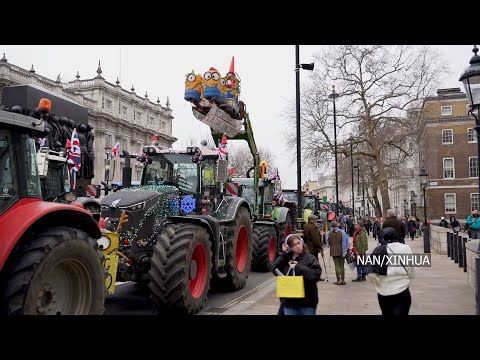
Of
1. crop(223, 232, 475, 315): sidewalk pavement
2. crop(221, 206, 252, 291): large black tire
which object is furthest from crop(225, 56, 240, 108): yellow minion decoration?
crop(223, 232, 475, 315): sidewalk pavement

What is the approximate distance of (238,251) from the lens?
426 inches

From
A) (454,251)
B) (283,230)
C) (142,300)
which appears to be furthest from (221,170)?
(454,251)

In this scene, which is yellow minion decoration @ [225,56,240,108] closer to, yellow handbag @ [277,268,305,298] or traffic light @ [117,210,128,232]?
traffic light @ [117,210,128,232]

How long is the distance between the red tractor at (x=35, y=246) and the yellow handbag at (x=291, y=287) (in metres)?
1.95

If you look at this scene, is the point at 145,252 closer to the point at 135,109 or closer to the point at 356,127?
the point at 356,127

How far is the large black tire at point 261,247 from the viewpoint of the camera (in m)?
13.2

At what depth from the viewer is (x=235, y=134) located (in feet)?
41.8

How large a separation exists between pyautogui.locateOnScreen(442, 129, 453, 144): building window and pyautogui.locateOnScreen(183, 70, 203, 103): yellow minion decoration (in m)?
48.5

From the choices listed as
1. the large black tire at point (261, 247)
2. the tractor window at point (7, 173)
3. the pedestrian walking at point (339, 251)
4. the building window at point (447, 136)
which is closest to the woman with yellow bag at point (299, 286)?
the tractor window at point (7, 173)

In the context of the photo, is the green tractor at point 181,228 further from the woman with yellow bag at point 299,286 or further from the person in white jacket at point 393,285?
the person in white jacket at point 393,285

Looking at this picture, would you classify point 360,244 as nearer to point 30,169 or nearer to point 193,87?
point 193,87
